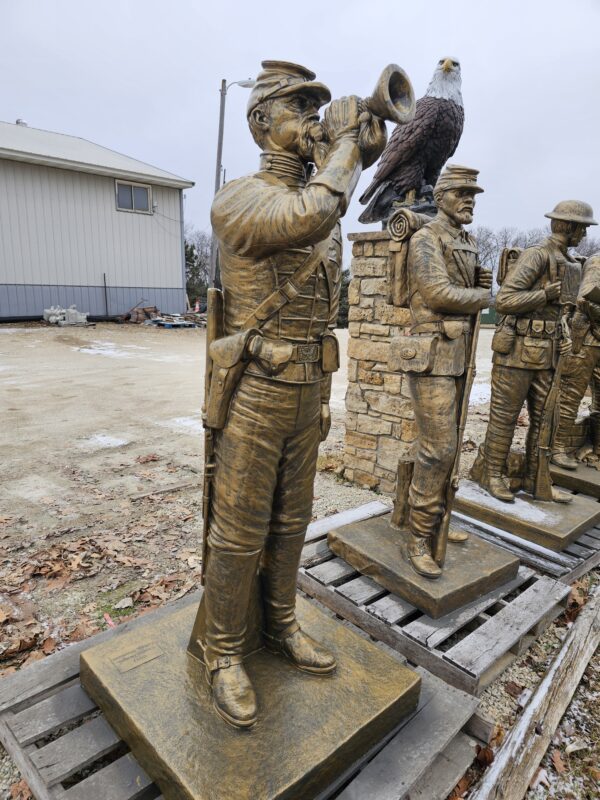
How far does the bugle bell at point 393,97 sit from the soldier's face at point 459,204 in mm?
1447

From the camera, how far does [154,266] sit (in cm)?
1961

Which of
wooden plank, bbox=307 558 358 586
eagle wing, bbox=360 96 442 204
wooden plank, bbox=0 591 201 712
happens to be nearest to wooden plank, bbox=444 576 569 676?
wooden plank, bbox=307 558 358 586

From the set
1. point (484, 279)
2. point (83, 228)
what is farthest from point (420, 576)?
point (83, 228)

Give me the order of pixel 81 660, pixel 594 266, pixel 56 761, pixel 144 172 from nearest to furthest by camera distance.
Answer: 1. pixel 56 761
2. pixel 81 660
3. pixel 594 266
4. pixel 144 172

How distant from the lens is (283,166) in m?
1.99

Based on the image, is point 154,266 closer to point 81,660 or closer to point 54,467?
point 54,467

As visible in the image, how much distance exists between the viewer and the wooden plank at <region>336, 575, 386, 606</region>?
3.26 m

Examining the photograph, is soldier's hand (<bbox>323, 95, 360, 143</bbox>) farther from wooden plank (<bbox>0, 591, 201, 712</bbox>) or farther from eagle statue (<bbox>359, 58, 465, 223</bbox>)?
eagle statue (<bbox>359, 58, 465, 223</bbox>)

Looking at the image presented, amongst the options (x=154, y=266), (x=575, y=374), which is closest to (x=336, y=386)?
(x=575, y=374)

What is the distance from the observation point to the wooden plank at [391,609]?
308 cm

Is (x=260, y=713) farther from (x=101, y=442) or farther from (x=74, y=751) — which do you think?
(x=101, y=442)

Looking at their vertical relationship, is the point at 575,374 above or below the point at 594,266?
below

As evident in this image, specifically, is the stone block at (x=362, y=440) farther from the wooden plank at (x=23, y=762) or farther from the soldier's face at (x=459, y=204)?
the wooden plank at (x=23, y=762)

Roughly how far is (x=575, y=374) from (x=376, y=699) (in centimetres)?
455
